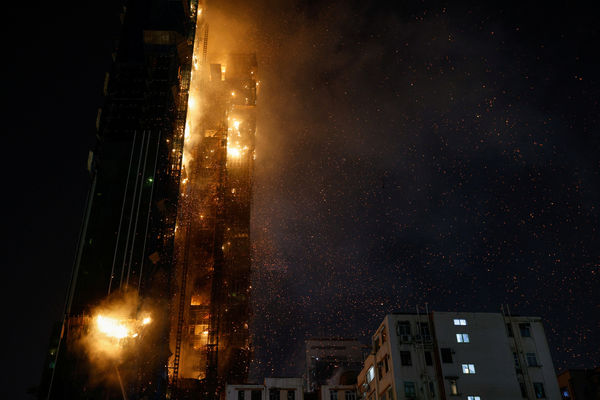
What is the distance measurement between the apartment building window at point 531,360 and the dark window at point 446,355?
8177mm

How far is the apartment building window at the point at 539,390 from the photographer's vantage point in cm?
4939

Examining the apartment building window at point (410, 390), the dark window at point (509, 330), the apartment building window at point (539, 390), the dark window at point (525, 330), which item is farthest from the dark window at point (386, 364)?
the dark window at point (525, 330)

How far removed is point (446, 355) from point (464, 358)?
181cm

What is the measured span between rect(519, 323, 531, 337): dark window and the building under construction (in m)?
30.4

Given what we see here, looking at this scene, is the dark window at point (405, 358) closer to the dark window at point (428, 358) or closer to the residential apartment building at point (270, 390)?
the dark window at point (428, 358)

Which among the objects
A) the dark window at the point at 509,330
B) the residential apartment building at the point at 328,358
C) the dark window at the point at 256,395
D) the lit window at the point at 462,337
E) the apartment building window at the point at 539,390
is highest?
the residential apartment building at the point at 328,358

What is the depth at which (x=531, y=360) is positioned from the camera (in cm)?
5125

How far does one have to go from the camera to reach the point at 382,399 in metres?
51.8

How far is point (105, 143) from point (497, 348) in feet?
138

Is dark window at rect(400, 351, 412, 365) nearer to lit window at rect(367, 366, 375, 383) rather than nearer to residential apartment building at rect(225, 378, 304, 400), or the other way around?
lit window at rect(367, 366, 375, 383)

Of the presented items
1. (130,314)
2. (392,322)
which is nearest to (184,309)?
(130,314)

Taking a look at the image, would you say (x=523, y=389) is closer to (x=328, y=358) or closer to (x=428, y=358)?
(x=428, y=358)

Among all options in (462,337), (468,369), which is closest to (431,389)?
(468,369)

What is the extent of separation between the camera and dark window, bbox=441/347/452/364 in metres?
49.8
